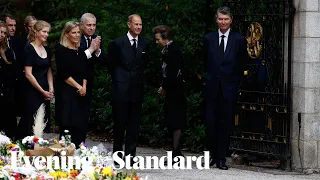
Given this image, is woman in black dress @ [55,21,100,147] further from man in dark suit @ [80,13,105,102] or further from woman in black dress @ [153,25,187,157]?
woman in black dress @ [153,25,187,157]

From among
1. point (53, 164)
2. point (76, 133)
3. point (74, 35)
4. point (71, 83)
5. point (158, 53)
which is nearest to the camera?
point (53, 164)

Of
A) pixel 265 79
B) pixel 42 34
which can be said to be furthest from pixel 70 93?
pixel 265 79

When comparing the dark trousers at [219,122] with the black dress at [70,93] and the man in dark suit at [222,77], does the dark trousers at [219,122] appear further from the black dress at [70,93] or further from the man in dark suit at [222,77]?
the black dress at [70,93]

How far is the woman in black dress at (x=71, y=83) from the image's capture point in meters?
11.0

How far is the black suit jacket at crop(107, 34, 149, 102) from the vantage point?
1138cm

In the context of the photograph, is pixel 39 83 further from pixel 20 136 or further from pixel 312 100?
pixel 312 100

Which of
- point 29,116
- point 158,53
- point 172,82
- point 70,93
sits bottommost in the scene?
point 29,116

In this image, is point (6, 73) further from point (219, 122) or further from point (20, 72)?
point (219, 122)

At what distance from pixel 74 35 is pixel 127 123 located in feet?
4.66

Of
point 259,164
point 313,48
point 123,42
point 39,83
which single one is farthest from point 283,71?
point 39,83

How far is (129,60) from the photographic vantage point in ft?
37.3

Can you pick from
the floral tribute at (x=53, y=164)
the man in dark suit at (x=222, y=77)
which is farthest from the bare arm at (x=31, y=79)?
the floral tribute at (x=53, y=164)

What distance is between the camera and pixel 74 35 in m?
10.9

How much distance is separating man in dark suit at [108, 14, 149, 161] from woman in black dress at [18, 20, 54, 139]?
0.85 m
